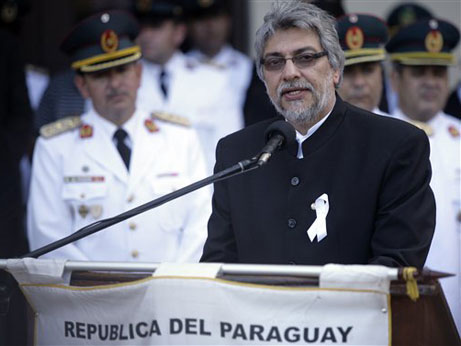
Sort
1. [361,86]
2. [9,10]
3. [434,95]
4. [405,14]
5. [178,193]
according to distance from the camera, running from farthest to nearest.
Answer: [405,14] < [9,10] < [434,95] < [361,86] < [178,193]

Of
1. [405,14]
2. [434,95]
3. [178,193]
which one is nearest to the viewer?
[178,193]

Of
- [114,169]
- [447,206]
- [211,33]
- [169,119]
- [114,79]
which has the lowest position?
[447,206]

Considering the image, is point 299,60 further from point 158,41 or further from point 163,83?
point 158,41

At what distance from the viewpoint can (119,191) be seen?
5.05 meters

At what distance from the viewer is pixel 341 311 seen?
2.90 m

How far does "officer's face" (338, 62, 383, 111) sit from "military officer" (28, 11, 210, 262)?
2.75ft

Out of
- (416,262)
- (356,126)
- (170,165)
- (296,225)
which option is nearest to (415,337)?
(416,262)

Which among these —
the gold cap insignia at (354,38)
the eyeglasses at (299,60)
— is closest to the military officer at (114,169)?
the gold cap insignia at (354,38)

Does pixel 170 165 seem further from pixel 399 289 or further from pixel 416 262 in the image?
pixel 399 289

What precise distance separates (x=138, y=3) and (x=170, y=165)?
2.34 m

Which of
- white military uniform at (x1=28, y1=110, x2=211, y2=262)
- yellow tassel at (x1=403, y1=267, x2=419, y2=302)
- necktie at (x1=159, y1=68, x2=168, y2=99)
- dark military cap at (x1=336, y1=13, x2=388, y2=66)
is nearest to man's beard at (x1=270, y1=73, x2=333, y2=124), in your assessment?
yellow tassel at (x1=403, y1=267, x2=419, y2=302)

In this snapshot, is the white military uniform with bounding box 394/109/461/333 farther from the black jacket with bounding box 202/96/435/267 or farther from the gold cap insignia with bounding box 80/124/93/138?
the gold cap insignia with bounding box 80/124/93/138

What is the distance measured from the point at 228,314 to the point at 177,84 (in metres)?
3.99

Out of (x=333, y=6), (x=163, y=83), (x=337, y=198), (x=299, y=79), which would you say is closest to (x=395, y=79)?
(x=333, y=6)
